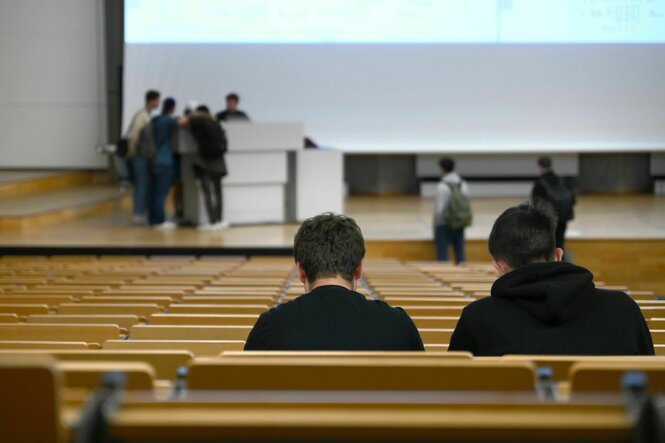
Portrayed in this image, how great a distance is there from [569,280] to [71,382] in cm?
143

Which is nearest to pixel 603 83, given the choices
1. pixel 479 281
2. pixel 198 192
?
pixel 198 192

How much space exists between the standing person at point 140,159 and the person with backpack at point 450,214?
333cm

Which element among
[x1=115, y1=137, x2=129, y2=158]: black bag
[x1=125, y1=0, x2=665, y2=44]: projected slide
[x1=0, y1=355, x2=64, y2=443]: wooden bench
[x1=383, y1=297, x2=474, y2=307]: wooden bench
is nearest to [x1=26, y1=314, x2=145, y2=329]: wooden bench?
[x1=383, y1=297, x2=474, y2=307]: wooden bench

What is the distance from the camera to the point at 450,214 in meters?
9.38

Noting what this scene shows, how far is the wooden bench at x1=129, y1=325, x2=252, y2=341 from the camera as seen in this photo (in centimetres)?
294

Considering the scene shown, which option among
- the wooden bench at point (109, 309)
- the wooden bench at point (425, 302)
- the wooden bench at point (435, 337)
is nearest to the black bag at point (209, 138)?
the wooden bench at point (425, 302)

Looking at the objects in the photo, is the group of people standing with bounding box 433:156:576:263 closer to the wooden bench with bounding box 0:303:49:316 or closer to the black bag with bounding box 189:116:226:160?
the black bag with bounding box 189:116:226:160

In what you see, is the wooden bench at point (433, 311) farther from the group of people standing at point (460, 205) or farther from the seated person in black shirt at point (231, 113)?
the seated person in black shirt at point (231, 113)

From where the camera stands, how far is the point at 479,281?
236 inches

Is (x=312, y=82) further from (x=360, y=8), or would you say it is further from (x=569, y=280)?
(x=569, y=280)

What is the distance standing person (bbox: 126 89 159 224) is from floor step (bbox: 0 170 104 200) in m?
2.58

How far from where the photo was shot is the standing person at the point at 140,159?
425 inches

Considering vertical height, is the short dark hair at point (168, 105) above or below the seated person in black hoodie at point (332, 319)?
above

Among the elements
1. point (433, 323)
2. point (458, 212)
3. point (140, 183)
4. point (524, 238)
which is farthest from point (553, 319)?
point (140, 183)
